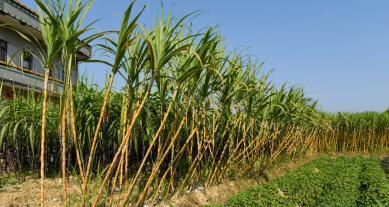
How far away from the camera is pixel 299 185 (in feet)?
17.8

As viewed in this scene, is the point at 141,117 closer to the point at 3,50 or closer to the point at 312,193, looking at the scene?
the point at 312,193

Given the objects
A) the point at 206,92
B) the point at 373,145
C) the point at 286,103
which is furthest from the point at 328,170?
the point at 373,145

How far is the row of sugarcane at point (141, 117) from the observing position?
2.42 meters

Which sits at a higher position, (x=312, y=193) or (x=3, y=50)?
(x=3, y=50)

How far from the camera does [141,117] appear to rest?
140 inches

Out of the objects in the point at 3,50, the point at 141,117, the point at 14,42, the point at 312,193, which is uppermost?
the point at 14,42

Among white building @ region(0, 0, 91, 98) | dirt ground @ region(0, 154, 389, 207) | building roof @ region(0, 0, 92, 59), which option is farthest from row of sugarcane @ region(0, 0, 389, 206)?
building roof @ region(0, 0, 92, 59)

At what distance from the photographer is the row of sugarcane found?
7.95ft

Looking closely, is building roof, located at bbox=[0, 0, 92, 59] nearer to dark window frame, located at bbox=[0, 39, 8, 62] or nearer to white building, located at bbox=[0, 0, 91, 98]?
white building, located at bbox=[0, 0, 91, 98]

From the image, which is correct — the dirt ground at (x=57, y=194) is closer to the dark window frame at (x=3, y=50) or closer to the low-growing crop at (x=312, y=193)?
the low-growing crop at (x=312, y=193)

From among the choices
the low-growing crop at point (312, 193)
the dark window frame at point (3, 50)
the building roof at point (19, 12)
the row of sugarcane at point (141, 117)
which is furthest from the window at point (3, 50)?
the low-growing crop at point (312, 193)

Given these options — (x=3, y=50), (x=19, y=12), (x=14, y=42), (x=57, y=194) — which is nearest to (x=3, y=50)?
(x=3, y=50)

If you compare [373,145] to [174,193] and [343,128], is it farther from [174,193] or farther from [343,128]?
[174,193]

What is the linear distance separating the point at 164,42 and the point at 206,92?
1.40 m
